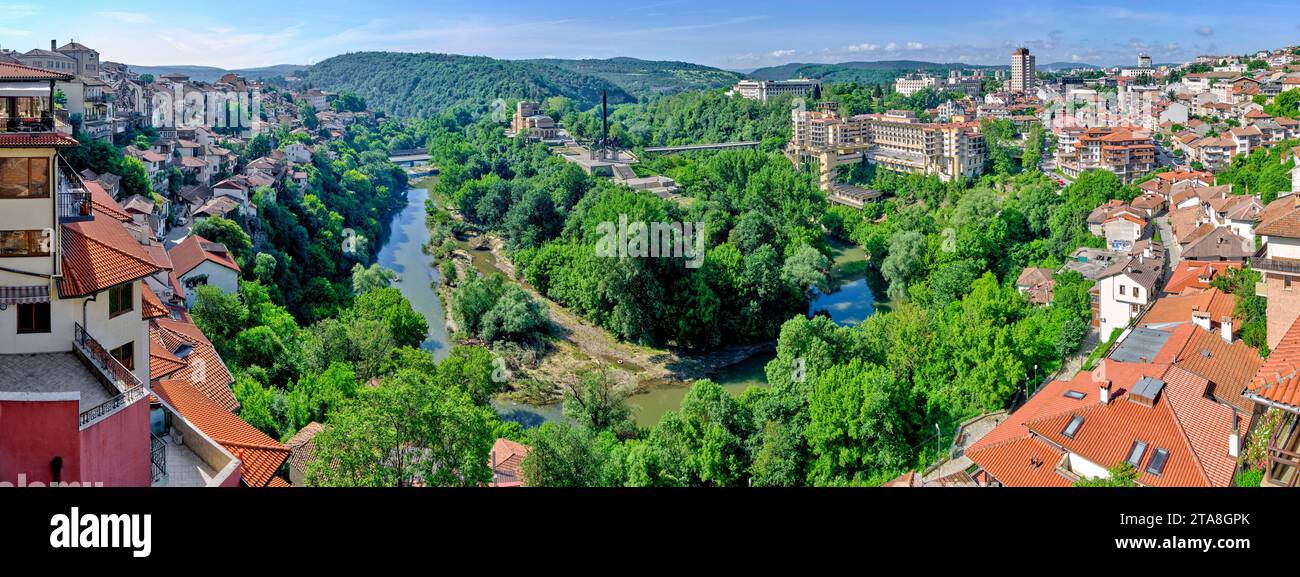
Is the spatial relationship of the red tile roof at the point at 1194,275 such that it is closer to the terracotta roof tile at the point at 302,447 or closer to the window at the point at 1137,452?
the window at the point at 1137,452

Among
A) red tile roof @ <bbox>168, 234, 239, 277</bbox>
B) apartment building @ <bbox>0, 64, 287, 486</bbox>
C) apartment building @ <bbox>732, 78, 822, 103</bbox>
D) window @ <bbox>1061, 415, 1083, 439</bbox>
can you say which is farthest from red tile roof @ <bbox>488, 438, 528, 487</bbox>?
apartment building @ <bbox>732, 78, 822, 103</bbox>

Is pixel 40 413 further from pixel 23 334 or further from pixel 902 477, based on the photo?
pixel 902 477

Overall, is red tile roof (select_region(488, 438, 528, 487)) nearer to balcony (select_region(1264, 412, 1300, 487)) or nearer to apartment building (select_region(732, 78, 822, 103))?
balcony (select_region(1264, 412, 1300, 487))

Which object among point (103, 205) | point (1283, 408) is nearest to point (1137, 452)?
point (1283, 408)

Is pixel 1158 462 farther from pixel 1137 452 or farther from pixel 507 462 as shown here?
pixel 507 462
